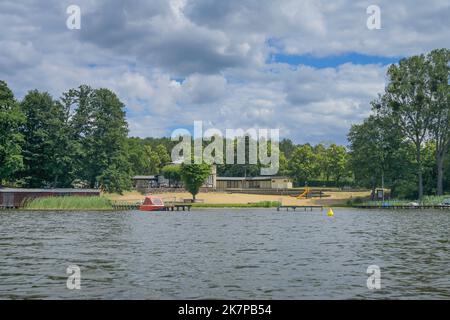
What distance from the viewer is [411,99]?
302 ft

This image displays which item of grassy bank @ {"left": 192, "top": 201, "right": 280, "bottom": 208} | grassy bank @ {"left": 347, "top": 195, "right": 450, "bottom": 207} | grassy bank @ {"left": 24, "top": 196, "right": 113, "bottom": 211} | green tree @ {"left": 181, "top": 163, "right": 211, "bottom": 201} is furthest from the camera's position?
green tree @ {"left": 181, "top": 163, "right": 211, "bottom": 201}

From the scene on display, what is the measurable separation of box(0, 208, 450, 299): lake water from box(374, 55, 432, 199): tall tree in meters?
55.2

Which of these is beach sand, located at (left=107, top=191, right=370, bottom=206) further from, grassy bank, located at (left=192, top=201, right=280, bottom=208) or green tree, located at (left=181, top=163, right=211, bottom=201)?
grassy bank, located at (left=192, top=201, right=280, bottom=208)

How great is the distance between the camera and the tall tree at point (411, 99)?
9112cm

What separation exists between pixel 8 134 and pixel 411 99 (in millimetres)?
66206

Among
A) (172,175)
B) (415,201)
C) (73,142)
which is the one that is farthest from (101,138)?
(415,201)

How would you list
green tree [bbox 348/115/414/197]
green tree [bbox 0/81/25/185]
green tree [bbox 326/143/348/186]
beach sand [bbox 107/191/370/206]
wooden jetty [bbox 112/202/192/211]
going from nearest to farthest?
green tree [bbox 0/81/25/185]
wooden jetty [bbox 112/202/192/211]
green tree [bbox 348/115/414/197]
beach sand [bbox 107/191/370/206]
green tree [bbox 326/143/348/186]

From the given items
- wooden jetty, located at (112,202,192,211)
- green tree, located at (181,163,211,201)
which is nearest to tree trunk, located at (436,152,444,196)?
green tree, located at (181,163,211,201)

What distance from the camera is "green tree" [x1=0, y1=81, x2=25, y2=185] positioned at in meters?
79.9

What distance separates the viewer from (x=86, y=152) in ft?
301

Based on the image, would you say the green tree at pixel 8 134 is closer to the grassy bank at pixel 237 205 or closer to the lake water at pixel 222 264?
the grassy bank at pixel 237 205

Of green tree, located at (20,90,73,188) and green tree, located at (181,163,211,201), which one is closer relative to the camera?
green tree, located at (20,90,73,188)

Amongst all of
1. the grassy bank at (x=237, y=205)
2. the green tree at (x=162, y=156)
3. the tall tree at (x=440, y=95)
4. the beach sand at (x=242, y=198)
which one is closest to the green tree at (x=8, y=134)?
the beach sand at (x=242, y=198)

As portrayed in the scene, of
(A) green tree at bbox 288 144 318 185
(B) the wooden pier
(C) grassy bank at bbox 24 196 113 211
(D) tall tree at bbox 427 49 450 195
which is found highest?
(D) tall tree at bbox 427 49 450 195
